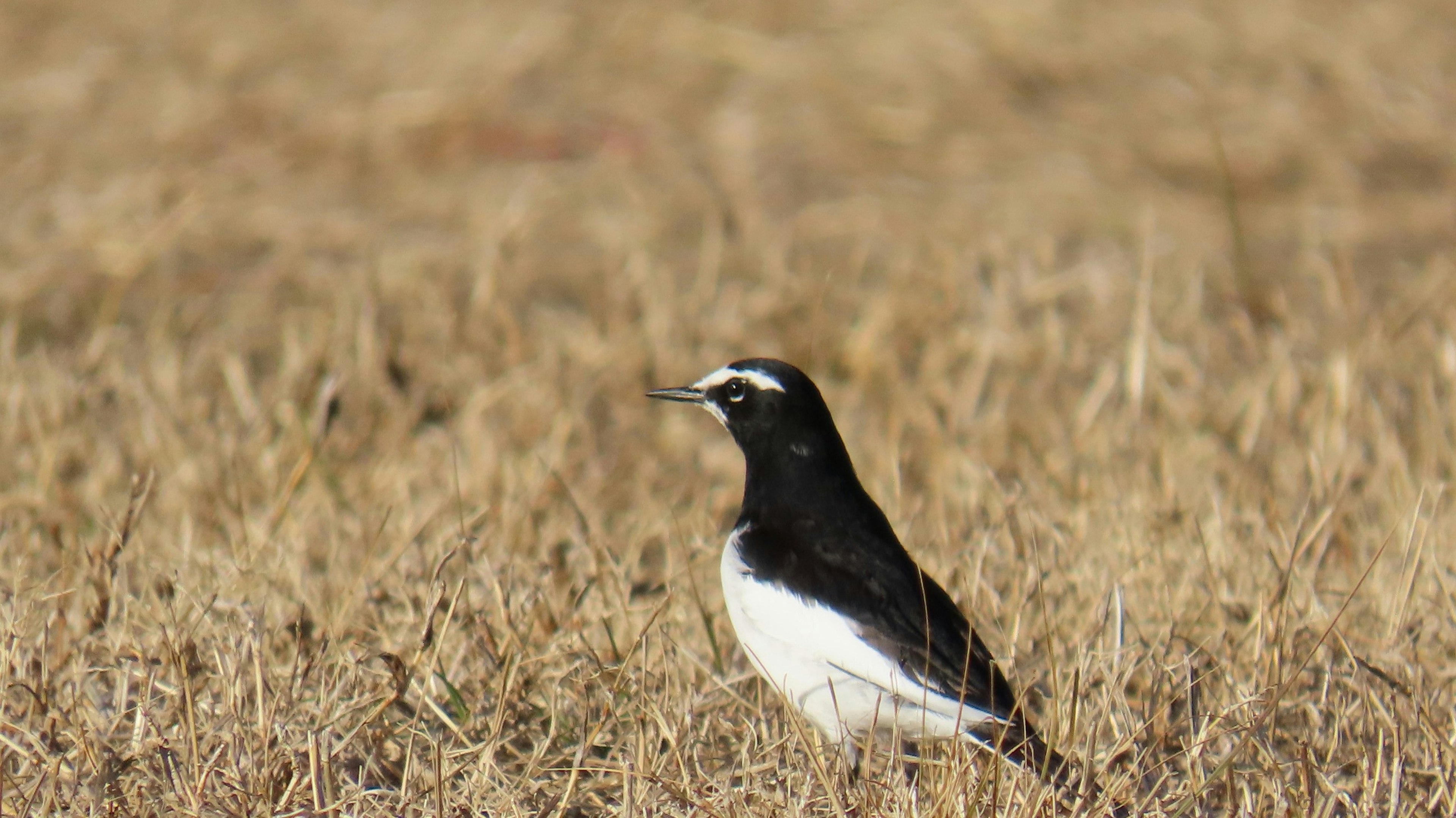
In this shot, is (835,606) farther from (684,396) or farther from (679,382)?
(679,382)

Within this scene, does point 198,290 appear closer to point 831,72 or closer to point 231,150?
point 231,150

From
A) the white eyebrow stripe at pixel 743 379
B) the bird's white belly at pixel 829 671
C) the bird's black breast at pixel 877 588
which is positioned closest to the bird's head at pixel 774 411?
the white eyebrow stripe at pixel 743 379

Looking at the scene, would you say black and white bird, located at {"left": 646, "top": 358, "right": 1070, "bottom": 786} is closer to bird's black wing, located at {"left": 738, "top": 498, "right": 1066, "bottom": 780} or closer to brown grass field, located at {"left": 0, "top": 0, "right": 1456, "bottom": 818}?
bird's black wing, located at {"left": 738, "top": 498, "right": 1066, "bottom": 780}

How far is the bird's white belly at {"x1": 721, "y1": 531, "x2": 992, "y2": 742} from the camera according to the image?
3.71 metres

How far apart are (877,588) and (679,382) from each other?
2.86 m

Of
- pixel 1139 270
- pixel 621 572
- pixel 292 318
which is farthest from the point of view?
pixel 1139 270

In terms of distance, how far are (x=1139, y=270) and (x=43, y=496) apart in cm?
458

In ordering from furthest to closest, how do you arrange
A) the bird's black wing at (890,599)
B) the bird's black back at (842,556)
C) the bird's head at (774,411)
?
the bird's head at (774,411) < the bird's black back at (842,556) < the bird's black wing at (890,599)

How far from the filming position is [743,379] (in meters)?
4.27

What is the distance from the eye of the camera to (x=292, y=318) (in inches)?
273

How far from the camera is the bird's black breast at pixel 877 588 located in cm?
369

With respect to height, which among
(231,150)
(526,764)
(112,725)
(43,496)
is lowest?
(231,150)

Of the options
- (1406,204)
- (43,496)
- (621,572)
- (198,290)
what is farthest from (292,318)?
(1406,204)

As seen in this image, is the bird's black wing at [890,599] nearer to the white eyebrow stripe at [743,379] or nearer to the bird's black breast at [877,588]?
the bird's black breast at [877,588]
